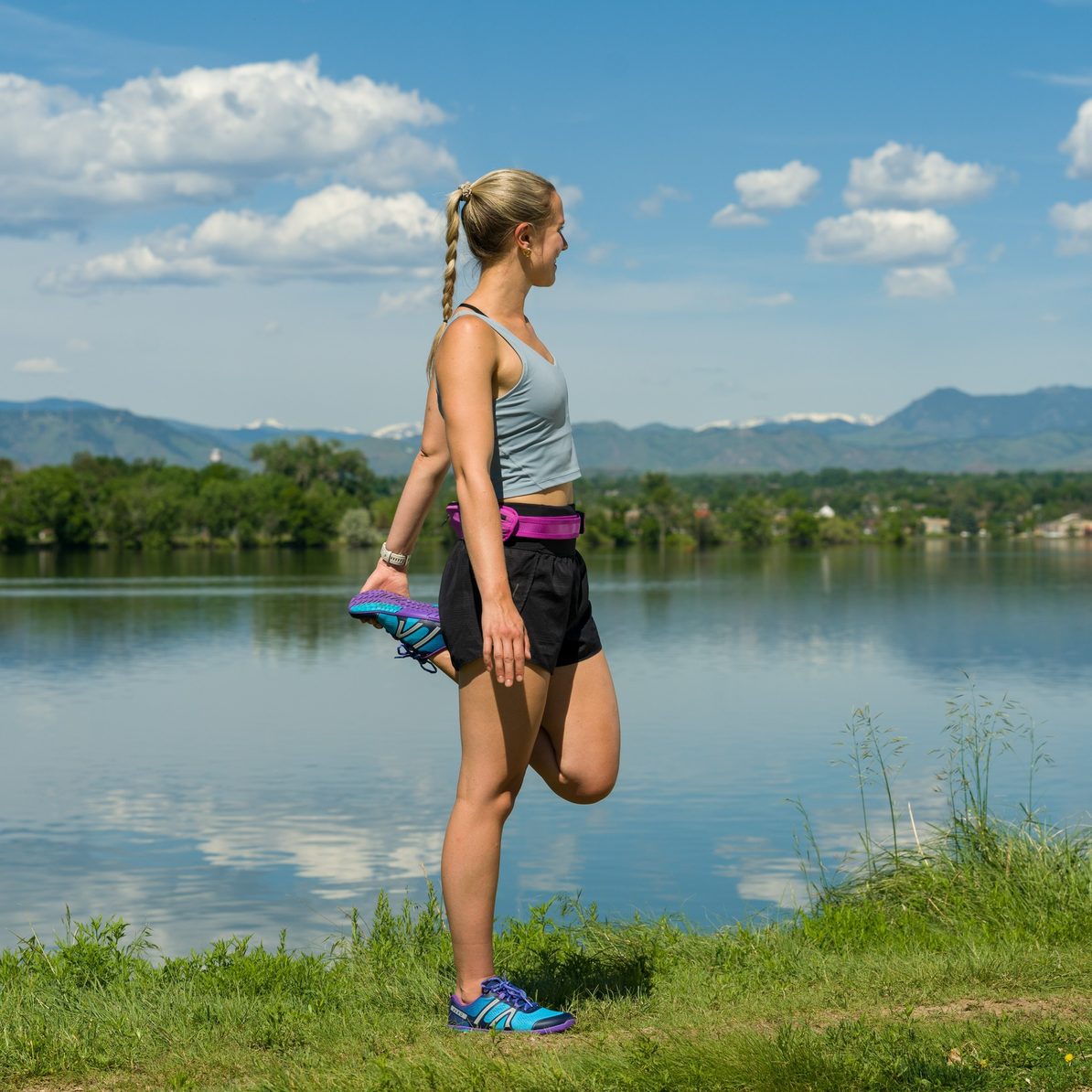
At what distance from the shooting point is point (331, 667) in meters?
29.5

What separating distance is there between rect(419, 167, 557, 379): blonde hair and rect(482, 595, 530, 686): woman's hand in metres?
0.90

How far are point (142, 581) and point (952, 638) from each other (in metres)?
39.8

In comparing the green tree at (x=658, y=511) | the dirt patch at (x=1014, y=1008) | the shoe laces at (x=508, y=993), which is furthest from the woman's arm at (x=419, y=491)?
the green tree at (x=658, y=511)

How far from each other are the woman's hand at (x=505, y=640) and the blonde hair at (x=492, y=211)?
2.94ft

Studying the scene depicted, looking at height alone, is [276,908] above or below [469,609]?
below

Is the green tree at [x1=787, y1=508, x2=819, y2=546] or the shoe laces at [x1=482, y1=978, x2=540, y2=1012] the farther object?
the green tree at [x1=787, y1=508, x2=819, y2=546]

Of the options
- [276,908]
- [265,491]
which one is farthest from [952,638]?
[265,491]

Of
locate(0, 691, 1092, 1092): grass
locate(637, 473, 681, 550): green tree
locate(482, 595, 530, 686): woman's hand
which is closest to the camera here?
locate(0, 691, 1092, 1092): grass

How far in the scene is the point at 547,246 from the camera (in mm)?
4465

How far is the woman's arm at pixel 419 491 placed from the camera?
4578 mm

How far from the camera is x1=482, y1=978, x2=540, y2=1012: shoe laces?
13.9 feet

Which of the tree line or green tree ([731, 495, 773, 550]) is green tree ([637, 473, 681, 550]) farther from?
green tree ([731, 495, 773, 550])

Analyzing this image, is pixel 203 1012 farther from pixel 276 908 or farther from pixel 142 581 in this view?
pixel 142 581

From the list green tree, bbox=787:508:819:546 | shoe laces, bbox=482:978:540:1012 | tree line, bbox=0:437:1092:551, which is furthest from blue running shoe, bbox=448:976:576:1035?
green tree, bbox=787:508:819:546
